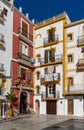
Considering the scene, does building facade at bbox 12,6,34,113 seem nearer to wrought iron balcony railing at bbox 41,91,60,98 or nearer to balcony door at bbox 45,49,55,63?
wrought iron balcony railing at bbox 41,91,60,98

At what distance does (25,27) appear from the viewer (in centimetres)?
3672

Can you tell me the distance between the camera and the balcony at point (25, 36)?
34.8 meters

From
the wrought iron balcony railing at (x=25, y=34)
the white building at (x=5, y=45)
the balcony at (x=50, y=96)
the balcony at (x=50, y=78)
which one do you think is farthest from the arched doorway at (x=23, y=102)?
the wrought iron balcony railing at (x=25, y=34)

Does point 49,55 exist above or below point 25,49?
below

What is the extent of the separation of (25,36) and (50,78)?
744 centimetres

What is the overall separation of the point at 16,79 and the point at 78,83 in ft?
28.3

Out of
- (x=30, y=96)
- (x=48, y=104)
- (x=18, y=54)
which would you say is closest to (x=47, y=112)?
(x=48, y=104)

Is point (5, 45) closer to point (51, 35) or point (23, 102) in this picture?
point (51, 35)

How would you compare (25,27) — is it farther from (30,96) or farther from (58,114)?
(58,114)

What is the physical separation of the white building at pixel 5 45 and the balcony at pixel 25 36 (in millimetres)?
1924

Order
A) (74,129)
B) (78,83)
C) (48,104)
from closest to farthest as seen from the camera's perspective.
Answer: (74,129) → (78,83) → (48,104)

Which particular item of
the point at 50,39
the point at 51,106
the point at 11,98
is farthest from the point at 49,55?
the point at 11,98

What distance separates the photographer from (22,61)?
114ft

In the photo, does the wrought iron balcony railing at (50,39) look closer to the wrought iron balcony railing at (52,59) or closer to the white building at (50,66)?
the white building at (50,66)
